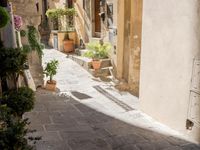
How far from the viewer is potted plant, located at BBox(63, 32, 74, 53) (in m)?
14.0

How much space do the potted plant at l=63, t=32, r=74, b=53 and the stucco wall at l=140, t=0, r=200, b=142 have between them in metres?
8.74

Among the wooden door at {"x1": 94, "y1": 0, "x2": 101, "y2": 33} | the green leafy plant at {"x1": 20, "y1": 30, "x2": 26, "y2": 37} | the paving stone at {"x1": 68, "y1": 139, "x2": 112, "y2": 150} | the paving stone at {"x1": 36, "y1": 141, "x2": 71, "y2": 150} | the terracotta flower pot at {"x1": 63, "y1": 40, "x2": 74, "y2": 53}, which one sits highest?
the wooden door at {"x1": 94, "y1": 0, "x2": 101, "y2": 33}

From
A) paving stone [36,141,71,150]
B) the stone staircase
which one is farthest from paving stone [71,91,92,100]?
paving stone [36,141,71,150]

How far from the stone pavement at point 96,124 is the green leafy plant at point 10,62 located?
1059 mm

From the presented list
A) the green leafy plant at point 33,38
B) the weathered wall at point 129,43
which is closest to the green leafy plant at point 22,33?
the green leafy plant at point 33,38

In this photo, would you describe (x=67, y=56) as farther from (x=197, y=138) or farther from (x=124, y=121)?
(x=197, y=138)

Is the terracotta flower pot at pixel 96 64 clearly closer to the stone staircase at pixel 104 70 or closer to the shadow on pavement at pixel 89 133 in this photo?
the stone staircase at pixel 104 70

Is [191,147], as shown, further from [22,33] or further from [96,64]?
[96,64]

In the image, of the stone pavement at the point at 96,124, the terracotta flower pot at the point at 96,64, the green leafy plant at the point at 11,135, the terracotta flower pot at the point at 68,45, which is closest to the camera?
the green leafy plant at the point at 11,135

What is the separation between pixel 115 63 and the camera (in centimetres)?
913

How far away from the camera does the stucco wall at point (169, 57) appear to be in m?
4.25

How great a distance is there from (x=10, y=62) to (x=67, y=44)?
1035 cm

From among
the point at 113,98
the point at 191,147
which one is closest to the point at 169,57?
the point at 191,147

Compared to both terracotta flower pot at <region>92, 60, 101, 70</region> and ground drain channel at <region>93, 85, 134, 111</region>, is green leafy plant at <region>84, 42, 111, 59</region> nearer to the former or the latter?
terracotta flower pot at <region>92, 60, 101, 70</region>
